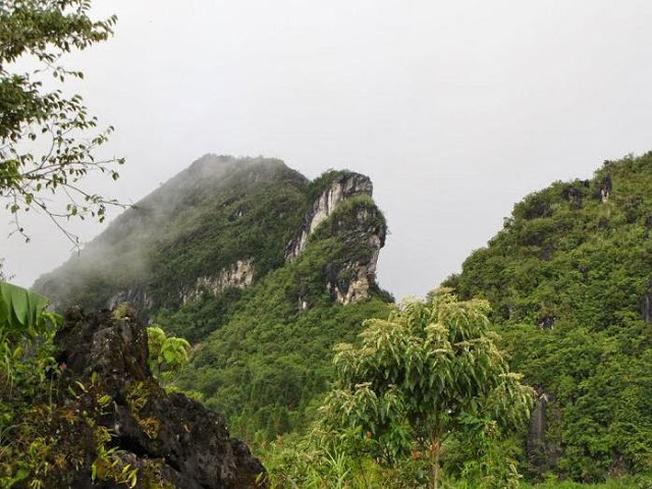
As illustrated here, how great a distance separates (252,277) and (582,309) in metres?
75.7

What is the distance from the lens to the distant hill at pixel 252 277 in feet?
231

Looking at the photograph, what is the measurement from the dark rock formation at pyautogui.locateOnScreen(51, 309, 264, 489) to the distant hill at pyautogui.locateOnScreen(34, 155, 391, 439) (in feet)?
139

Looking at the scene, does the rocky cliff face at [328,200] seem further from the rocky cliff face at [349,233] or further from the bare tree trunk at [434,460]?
the bare tree trunk at [434,460]

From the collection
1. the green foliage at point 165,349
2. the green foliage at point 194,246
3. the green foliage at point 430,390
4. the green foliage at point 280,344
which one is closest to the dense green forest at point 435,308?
the green foliage at point 430,390

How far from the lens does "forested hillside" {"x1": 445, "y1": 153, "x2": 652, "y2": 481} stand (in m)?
38.8

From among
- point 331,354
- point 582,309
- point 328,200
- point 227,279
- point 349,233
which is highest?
point 227,279

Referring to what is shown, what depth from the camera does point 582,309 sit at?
177 feet

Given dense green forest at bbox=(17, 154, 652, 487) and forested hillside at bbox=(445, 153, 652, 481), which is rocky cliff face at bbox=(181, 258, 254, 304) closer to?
dense green forest at bbox=(17, 154, 652, 487)

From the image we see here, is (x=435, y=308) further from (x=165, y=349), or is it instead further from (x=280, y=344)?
(x=280, y=344)

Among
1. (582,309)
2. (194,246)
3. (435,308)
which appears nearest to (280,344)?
(582,309)

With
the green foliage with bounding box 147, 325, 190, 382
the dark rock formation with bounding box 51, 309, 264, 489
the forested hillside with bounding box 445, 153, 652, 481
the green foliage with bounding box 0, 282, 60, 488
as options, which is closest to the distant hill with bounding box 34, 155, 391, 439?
the forested hillside with bounding box 445, 153, 652, 481

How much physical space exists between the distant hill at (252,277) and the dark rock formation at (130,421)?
1674 inches

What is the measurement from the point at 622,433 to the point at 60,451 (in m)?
39.7

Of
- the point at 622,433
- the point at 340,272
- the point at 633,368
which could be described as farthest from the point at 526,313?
the point at 340,272
